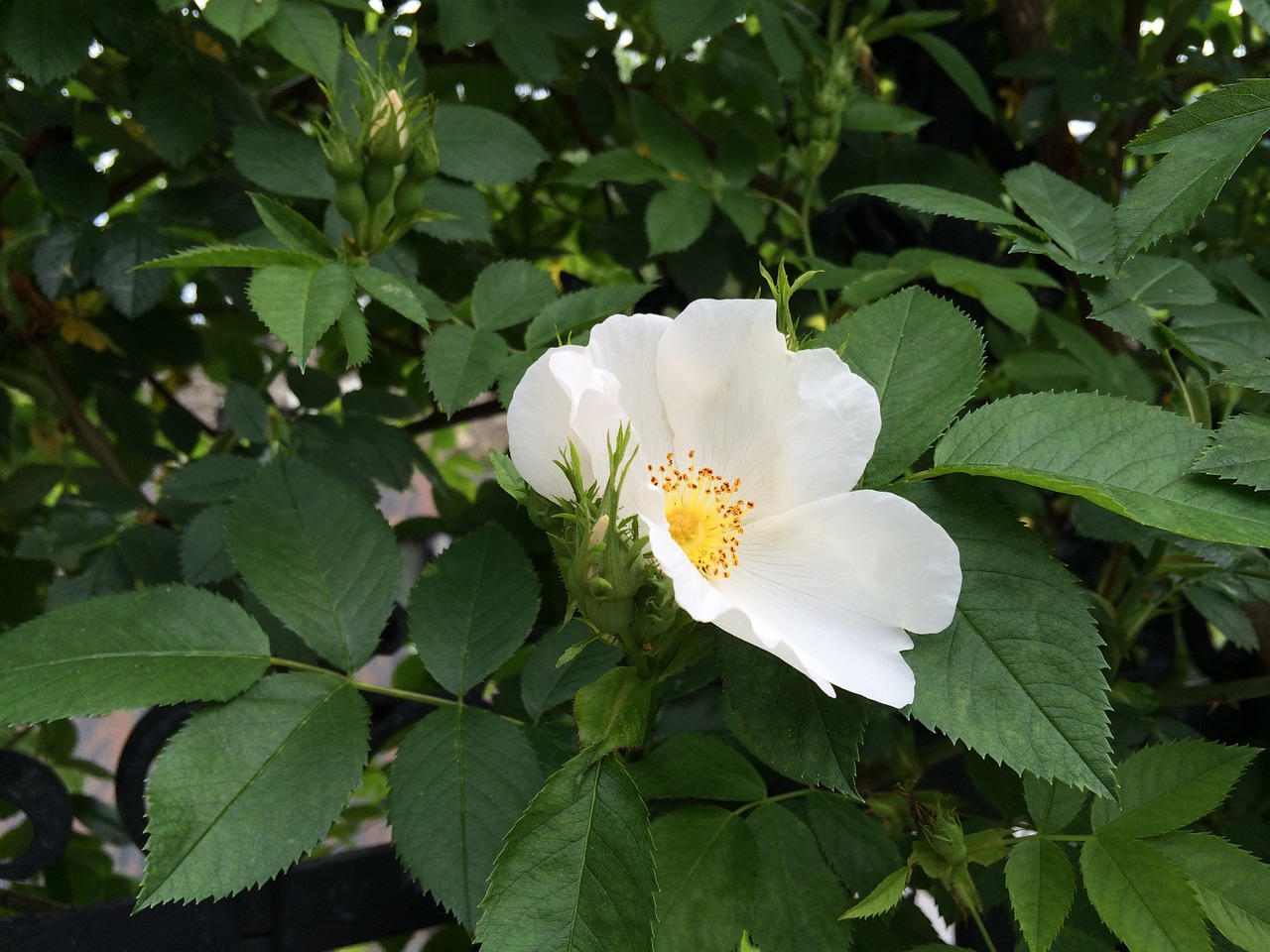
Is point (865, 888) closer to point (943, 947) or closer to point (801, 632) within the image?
point (943, 947)

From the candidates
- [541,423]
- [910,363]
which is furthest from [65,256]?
[910,363]

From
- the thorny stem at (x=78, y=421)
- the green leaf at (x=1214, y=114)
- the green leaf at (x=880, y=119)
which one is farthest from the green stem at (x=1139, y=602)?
the thorny stem at (x=78, y=421)

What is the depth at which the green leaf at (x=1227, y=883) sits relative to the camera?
64 cm

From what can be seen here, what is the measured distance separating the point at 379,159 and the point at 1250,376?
0.67 m

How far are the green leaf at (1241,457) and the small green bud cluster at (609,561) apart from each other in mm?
326

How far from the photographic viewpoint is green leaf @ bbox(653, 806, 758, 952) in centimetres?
67

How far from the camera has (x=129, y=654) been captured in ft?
2.25

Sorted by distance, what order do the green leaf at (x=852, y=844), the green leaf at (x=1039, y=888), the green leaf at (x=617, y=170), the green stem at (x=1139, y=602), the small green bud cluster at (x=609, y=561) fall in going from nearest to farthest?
the small green bud cluster at (x=609, y=561) → the green leaf at (x=1039, y=888) → the green leaf at (x=852, y=844) → the green stem at (x=1139, y=602) → the green leaf at (x=617, y=170)

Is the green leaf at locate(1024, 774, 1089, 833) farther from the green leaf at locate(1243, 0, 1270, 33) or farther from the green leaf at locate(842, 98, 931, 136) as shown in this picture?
the green leaf at locate(842, 98, 931, 136)

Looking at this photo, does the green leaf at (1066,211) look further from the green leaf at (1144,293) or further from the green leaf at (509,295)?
the green leaf at (509,295)

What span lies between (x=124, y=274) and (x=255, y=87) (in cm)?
41

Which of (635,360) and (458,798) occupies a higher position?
(635,360)

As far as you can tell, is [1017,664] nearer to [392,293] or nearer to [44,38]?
[392,293]

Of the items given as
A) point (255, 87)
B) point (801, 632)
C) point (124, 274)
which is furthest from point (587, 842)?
point (255, 87)
